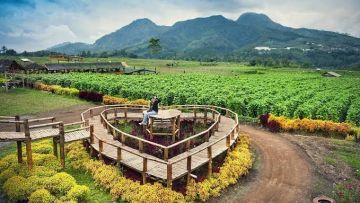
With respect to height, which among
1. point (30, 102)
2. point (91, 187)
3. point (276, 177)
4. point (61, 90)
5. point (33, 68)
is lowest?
point (91, 187)

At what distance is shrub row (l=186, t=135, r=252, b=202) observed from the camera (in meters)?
13.7

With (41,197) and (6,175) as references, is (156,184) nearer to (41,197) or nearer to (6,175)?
(41,197)

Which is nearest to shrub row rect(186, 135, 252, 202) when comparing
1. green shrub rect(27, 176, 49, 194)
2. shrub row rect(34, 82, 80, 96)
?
green shrub rect(27, 176, 49, 194)

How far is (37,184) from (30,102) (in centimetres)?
2754

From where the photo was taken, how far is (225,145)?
18109 mm

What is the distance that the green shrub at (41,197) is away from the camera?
490 inches

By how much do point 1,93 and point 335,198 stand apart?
151 feet

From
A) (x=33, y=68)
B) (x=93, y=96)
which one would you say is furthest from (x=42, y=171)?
(x=33, y=68)

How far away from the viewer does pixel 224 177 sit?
1523cm

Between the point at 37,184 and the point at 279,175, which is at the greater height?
the point at 37,184

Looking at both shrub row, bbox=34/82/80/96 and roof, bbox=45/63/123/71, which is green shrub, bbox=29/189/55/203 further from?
roof, bbox=45/63/123/71

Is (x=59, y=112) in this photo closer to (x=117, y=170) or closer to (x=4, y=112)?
(x=4, y=112)

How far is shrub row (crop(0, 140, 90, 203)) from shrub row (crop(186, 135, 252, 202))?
4.50m

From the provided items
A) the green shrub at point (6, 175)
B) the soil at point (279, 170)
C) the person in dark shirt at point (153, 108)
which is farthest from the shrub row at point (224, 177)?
the green shrub at point (6, 175)
